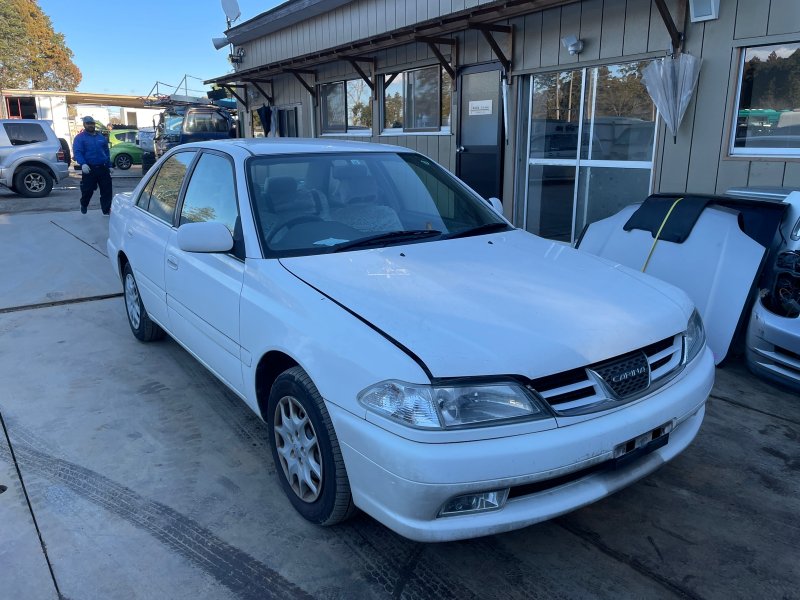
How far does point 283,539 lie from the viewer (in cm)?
258

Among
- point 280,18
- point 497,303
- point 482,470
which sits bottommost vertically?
point 482,470

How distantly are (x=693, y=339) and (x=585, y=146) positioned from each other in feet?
16.7

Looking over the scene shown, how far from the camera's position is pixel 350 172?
3521 millimetres

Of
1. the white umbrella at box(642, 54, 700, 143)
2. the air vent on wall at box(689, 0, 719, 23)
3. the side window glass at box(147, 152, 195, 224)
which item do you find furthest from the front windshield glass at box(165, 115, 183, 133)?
the air vent on wall at box(689, 0, 719, 23)

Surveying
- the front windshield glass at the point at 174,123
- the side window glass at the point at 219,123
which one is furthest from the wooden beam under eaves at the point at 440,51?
the front windshield glass at the point at 174,123

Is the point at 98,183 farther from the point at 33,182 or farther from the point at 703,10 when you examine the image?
the point at 703,10

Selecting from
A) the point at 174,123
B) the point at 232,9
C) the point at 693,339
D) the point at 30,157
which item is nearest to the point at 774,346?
the point at 693,339

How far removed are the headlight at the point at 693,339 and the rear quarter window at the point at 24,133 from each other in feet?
55.2

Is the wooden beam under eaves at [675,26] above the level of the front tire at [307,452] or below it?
above

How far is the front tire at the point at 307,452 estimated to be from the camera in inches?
92.3

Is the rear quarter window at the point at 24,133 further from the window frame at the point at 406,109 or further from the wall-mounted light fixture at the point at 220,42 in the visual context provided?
the window frame at the point at 406,109

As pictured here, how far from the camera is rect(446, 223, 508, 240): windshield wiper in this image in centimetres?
334

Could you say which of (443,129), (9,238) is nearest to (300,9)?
(443,129)

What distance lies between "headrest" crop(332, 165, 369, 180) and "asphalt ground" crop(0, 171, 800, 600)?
1546 mm
